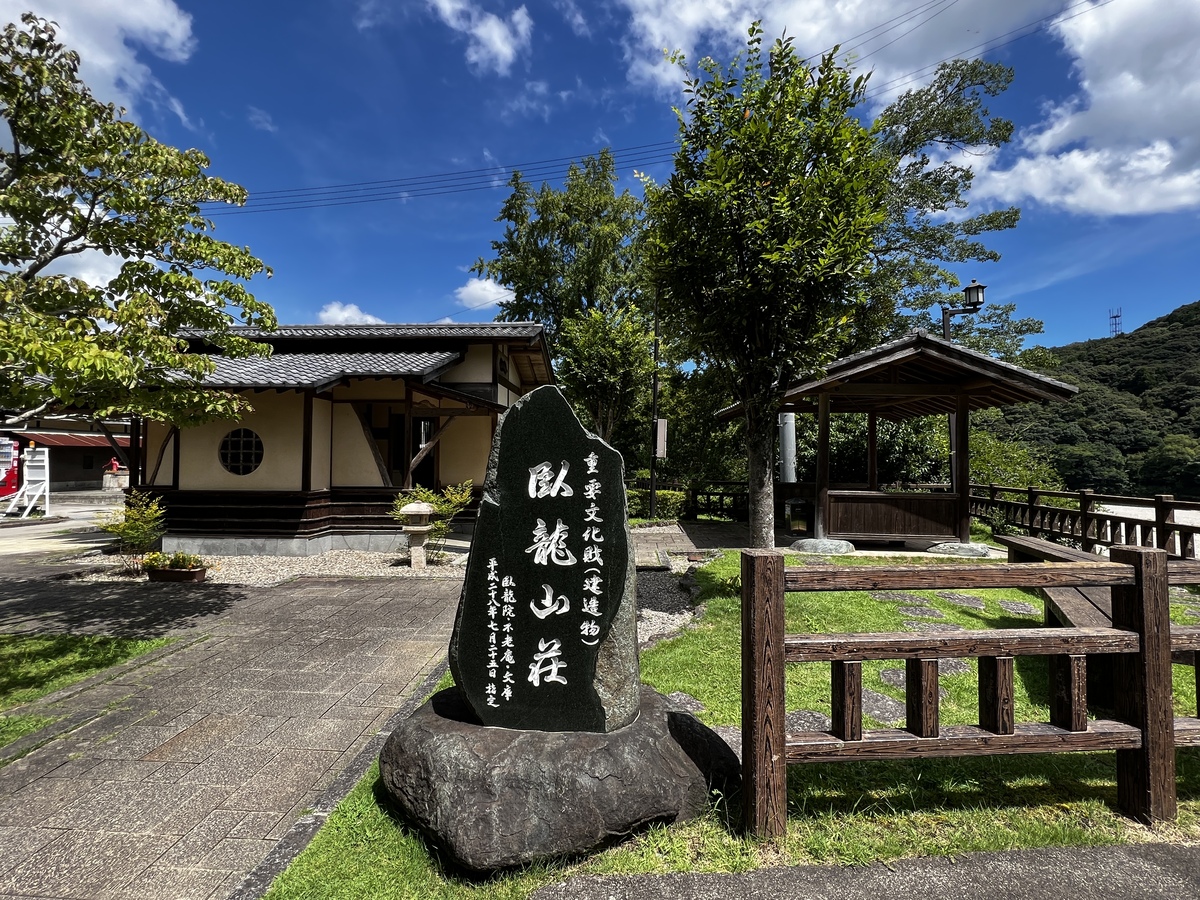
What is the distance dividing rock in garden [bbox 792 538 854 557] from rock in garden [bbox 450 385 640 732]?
310 inches

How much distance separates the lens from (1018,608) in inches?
246

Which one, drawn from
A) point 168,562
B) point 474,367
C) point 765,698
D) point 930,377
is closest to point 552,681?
point 765,698

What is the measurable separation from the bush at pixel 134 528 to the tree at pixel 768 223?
8.38 meters

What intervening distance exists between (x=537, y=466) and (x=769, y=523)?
446 centimetres

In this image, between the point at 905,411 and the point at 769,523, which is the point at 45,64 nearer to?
the point at 769,523

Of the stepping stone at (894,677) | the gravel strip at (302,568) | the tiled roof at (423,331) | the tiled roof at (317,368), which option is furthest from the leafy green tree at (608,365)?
the stepping stone at (894,677)

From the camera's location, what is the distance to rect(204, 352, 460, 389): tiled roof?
978 cm

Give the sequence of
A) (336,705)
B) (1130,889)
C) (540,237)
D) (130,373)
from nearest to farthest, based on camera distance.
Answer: (1130,889) < (336,705) < (130,373) < (540,237)

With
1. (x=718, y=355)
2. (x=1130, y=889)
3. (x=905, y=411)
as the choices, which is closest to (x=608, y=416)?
(x=905, y=411)

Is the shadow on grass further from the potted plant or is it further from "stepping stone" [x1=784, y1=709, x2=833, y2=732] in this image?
"stepping stone" [x1=784, y1=709, x2=833, y2=732]

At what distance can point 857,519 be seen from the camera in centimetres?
1054

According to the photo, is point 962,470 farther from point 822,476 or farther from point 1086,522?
point 822,476

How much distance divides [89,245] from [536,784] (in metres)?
5.92

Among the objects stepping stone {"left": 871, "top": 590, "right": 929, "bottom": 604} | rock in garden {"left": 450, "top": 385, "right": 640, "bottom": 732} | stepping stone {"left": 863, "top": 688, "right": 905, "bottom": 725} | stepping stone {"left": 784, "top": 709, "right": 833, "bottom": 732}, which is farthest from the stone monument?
stepping stone {"left": 871, "top": 590, "right": 929, "bottom": 604}
